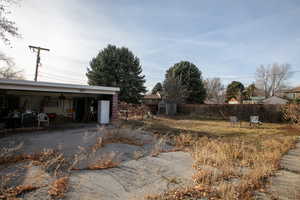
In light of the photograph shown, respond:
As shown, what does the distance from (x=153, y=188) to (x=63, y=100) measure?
13064 millimetres

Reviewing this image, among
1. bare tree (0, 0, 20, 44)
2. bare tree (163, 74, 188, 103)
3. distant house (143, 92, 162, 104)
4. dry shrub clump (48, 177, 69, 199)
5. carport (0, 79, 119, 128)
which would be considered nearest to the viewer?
dry shrub clump (48, 177, 69, 199)

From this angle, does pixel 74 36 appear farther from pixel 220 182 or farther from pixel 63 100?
pixel 220 182

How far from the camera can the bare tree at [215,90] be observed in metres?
38.7

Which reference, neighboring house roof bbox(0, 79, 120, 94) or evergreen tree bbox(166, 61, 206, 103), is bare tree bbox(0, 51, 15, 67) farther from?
evergreen tree bbox(166, 61, 206, 103)

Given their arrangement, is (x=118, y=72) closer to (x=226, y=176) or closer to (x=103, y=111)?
(x=103, y=111)

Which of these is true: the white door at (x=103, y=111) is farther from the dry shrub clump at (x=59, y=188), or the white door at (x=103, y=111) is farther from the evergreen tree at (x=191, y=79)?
the evergreen tree at (x=191, y=79)

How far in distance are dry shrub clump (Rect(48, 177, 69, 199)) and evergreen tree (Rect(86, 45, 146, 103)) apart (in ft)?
53.7

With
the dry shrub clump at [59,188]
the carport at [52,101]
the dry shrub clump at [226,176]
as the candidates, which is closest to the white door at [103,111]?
the carport at [52,101]

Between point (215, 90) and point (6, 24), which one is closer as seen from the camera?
point (6, 24)

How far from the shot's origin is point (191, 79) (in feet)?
76.9

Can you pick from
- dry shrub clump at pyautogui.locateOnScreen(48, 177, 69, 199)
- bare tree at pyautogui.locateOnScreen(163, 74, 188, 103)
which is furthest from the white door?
bare tree at pyautogui.locateOnScreen(163, 74, 188, 103)

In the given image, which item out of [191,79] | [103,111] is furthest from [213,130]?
[191,79]

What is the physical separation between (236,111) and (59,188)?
57.4 feet

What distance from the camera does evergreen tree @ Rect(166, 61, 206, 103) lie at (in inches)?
928
